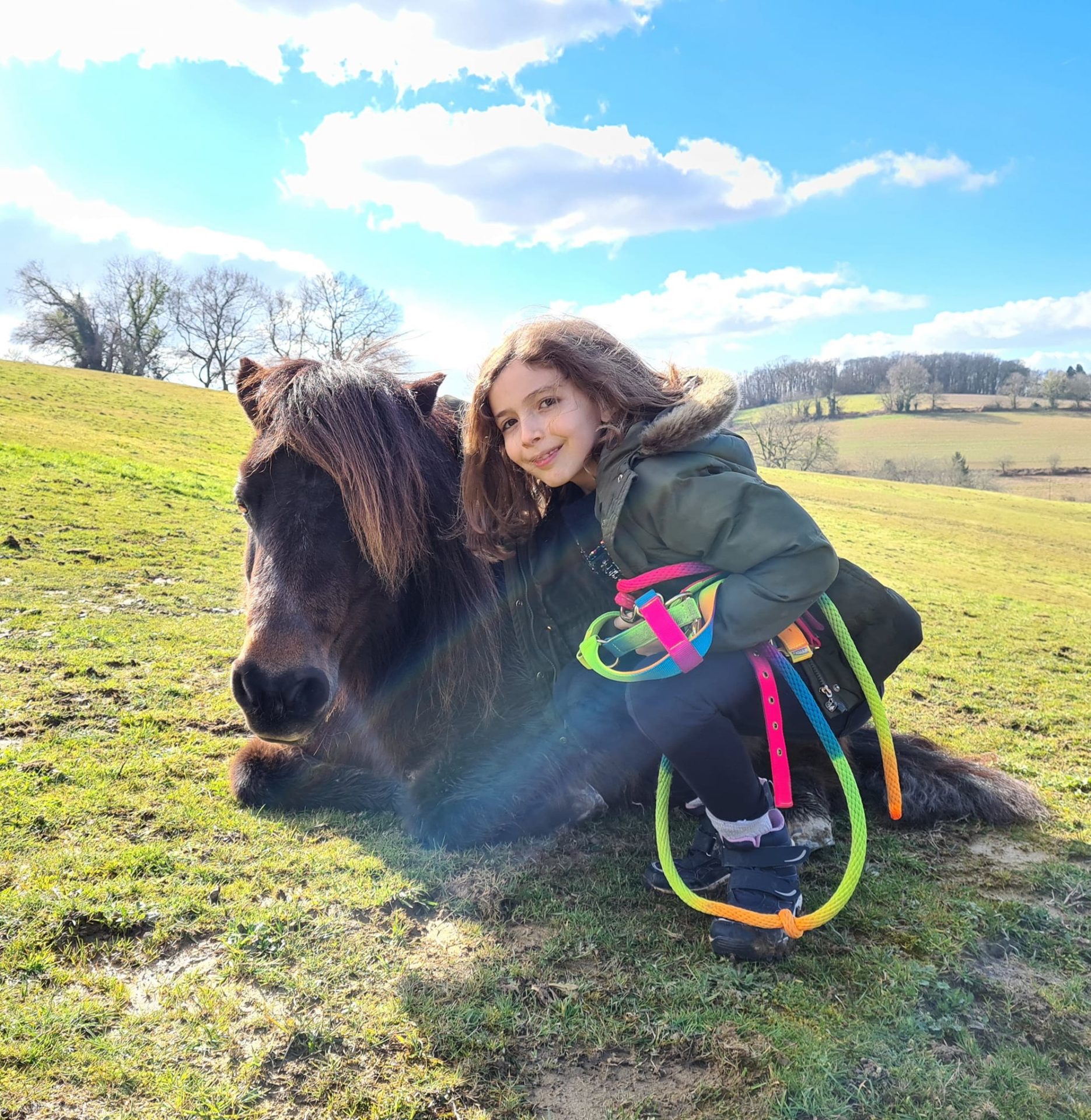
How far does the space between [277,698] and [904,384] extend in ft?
320

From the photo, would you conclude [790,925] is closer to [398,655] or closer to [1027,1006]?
[1027,1006]

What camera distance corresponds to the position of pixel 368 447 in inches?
105

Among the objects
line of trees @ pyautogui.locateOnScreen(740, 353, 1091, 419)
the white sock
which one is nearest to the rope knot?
the white sock

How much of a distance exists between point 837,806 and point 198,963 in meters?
2.64

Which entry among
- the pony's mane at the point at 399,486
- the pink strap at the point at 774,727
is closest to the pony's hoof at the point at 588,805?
the pony's mane at the point at 399,486

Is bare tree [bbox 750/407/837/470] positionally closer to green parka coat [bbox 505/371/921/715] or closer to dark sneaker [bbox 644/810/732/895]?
green parka coat [bbox 505/371/921/715]

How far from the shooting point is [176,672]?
509 cm

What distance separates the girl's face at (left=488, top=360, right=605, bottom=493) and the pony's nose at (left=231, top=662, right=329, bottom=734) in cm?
109

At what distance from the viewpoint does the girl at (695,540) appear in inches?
85.4

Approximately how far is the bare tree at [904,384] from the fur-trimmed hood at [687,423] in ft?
301

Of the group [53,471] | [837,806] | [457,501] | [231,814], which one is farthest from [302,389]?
[53,471]

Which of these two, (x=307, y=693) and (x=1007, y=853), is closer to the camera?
(x=307, y=693)

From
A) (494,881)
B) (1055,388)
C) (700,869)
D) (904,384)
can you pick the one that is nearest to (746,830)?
(700,869)

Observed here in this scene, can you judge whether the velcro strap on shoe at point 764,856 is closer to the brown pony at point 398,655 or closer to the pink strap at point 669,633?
the brown pony at point 398,655
